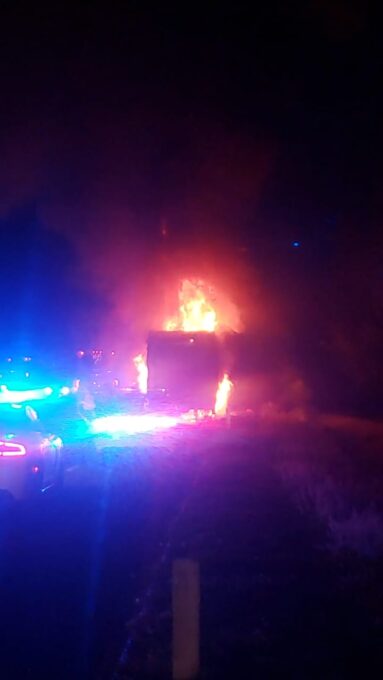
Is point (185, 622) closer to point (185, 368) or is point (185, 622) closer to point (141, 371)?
point (185, 368)

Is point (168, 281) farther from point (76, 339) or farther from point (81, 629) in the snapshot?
point (81, 629)

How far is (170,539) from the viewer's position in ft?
30.2

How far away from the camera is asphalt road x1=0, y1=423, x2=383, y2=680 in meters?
5.46

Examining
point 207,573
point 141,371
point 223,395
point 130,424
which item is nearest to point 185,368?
point 223,395

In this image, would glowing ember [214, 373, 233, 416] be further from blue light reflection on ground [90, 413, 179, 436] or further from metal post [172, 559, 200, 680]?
metal post [172, 559, 200, 680]

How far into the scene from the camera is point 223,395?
98.5 feet

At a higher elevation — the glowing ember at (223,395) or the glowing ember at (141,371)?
the glowing ember at (141,371)

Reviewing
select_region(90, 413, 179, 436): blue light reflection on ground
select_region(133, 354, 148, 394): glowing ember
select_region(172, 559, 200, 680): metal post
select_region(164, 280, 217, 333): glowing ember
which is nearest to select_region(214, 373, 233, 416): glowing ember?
select_region(90, 413, 179, 436): blue light reflection on ground

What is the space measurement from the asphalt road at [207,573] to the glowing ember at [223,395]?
1465cm

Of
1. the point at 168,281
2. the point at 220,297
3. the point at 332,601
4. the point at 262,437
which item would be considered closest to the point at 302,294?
the point at 220,297

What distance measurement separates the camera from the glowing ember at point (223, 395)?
1165 inches

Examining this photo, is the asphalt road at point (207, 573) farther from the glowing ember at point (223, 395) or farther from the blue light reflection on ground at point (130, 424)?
the glowing ember at point (223, 395)

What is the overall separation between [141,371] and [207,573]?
36745mm

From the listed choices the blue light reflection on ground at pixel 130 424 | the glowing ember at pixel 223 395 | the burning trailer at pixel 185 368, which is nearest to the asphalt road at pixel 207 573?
the blue light reflection on ground at pixel 130 424
